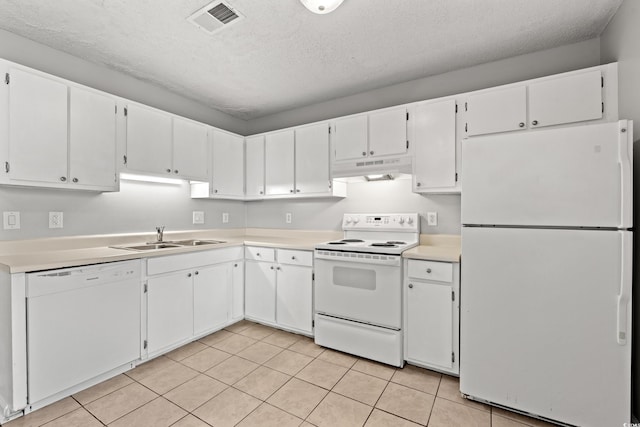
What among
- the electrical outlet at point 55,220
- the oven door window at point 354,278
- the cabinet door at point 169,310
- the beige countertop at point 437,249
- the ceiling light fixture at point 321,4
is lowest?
the cabinet door at point 169,310

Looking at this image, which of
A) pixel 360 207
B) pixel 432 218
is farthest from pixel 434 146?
pixel 360 207

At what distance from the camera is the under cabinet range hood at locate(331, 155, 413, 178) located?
263 cm

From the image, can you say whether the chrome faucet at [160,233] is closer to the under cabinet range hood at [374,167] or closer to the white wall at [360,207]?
the white wall at [360,207]

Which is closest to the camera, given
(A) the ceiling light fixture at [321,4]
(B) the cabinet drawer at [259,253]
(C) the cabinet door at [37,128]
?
(A) the ceiling light fixture at [321,4]

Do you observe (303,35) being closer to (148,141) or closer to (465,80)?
(465,80)

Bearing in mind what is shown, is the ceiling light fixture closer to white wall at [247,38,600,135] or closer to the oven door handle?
white wall at [247,38,600,135]

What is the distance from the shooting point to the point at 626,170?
1481 mm

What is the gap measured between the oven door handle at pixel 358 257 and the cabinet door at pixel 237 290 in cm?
99

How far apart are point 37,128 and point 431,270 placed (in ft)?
9.97

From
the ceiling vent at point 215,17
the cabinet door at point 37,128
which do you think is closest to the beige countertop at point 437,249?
the ceiling vent at point 215,17

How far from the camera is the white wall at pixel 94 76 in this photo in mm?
2195

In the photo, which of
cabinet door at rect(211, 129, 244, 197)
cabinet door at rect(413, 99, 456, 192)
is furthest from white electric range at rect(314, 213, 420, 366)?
cabinet door at rect(211, 129, 244, 197)

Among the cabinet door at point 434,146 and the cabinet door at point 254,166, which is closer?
the cabinet door at point 434,146

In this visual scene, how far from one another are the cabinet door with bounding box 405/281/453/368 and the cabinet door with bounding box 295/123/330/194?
1415 millimetres
